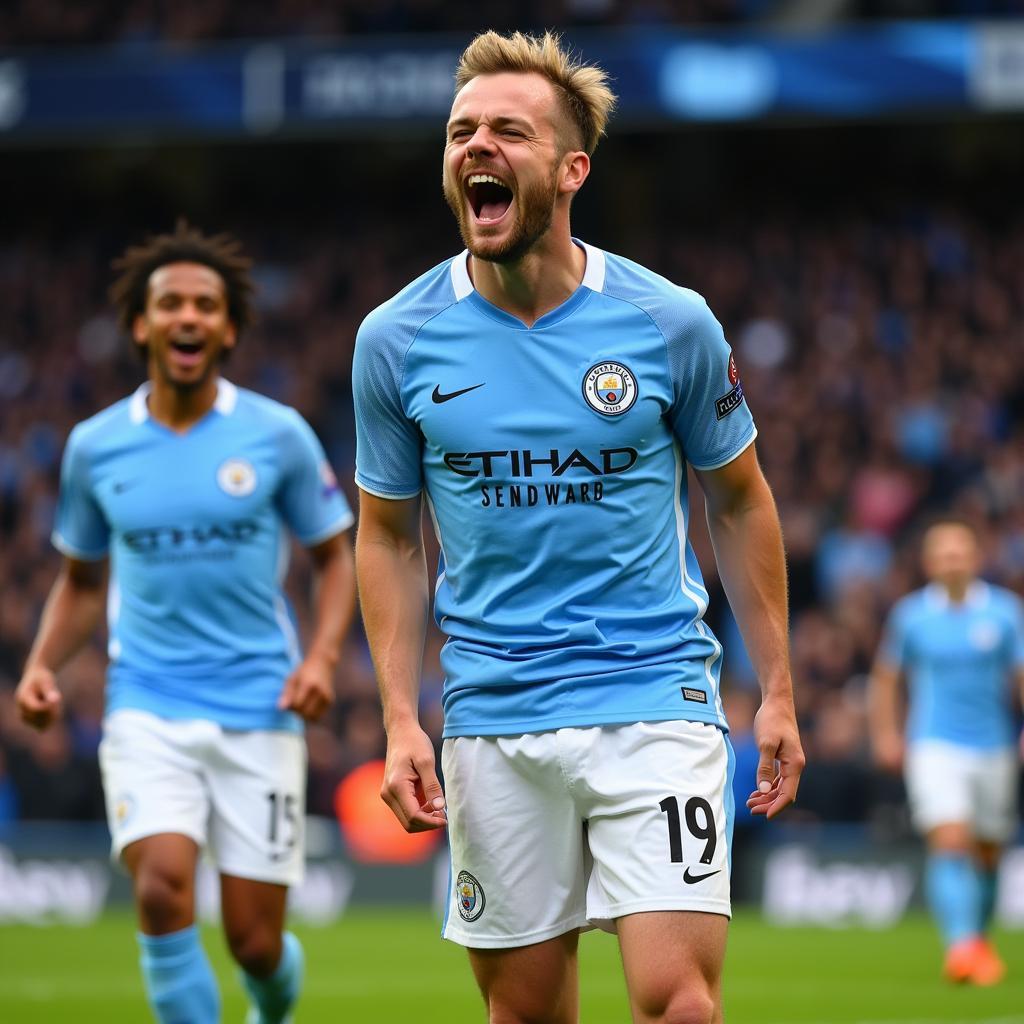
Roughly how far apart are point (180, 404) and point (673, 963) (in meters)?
3.45

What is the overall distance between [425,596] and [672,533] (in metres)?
0.60

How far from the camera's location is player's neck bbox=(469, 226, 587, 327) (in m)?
4.67

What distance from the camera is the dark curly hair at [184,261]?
7.27 m

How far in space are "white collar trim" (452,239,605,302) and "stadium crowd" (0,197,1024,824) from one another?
35.4 feet

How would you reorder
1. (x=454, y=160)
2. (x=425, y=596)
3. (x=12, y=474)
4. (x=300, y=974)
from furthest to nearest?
(x=12, y=474) < (x=300, y=974) < (x=425, y=596) < (x=454, y=160)

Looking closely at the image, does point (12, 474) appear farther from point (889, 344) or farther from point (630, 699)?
point (630, 699)

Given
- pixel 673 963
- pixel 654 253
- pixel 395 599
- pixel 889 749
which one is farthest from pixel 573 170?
pixel 654 253

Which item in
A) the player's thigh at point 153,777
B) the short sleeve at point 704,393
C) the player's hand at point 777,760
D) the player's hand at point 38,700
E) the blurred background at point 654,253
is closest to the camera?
the player's hand at point 777,760

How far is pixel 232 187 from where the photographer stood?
90.1 ft

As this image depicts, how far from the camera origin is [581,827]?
4609 millimetres

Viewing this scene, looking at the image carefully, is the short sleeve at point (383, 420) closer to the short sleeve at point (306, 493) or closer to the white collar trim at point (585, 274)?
the white collar trim at point (585, 274)

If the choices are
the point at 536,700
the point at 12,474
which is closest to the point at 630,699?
the point at 536,700

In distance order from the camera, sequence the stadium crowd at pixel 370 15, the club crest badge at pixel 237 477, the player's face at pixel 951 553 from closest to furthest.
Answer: the club crest badge at pixel 237 477 < the player's face at pixel 951 553 < the stadium crowd at pixel 370 15

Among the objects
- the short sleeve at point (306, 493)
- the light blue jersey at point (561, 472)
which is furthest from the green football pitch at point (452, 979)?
the light blue jersey at point (561, 472)
